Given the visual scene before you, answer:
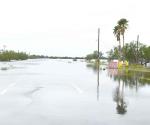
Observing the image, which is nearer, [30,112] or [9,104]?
[30,112]

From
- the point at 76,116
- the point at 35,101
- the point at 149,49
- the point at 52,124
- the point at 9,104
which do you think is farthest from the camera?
the point at 149,49

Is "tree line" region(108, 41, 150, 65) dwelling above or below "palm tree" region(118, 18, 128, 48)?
below

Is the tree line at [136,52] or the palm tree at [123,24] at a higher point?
the palm tree at [123,24]

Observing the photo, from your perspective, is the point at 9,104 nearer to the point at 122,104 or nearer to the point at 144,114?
the point at 122,104

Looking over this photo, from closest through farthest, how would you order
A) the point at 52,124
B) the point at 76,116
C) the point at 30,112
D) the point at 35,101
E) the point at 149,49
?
the point at 52,124 < the point at 76,116 < the point at 30,112 < the point at 35,101 < the point at 149,49

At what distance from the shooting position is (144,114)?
39.0ft

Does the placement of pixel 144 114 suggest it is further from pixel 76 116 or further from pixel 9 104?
pixel 9 104

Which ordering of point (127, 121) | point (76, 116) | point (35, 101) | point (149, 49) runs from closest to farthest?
point (127, 121) → point (76, 116) → point (35, 101) → point (149, 49)

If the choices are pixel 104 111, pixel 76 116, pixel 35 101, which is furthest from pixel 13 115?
pixel 35 101

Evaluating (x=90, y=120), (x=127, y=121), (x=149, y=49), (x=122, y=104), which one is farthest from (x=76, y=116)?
(x=149, y=49)

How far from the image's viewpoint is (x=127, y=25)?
97.1 m

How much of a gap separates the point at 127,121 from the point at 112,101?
5.07 metres

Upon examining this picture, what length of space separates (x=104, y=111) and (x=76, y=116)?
1434 millimetres

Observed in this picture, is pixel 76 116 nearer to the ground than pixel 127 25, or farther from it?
nearer to the ground
